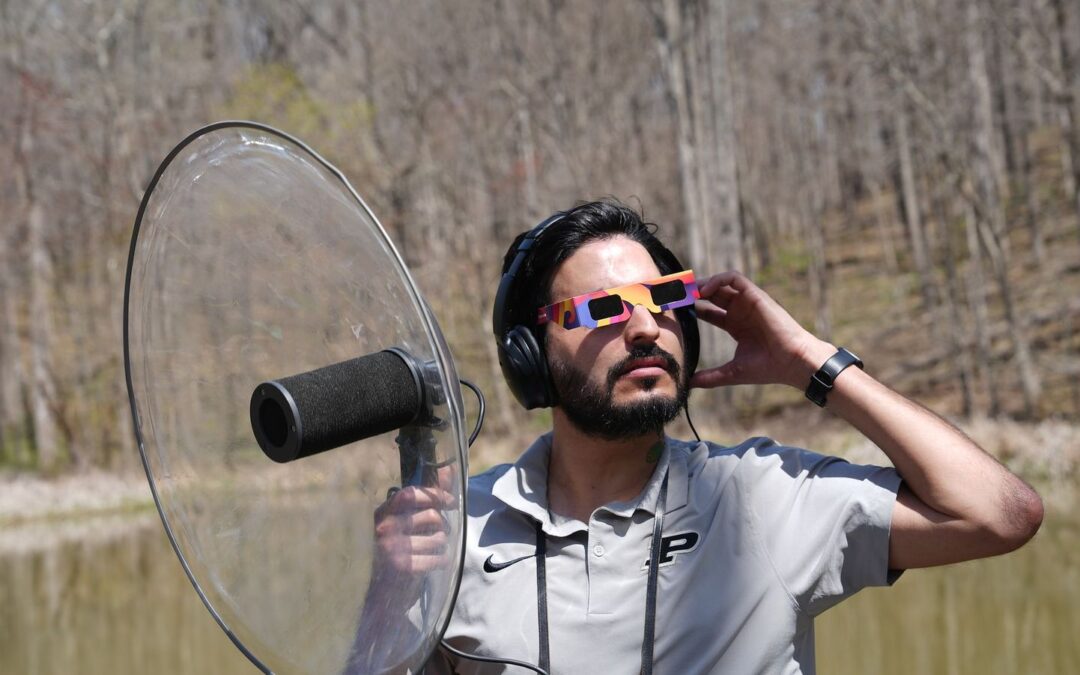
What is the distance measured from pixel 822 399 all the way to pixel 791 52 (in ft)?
90.5

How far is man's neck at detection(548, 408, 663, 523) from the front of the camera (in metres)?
1.96

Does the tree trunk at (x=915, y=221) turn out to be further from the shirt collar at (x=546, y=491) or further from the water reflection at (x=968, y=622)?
the shirt collar at (x=546, y=491)

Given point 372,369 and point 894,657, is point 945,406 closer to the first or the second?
point 894,657

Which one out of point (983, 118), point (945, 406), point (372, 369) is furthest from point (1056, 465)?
point (372, 369)

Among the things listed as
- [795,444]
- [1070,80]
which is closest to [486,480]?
[795,444]

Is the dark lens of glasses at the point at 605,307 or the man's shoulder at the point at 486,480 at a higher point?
the dark lens of glasses at the point at 605,307

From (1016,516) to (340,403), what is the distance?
3.23 feet

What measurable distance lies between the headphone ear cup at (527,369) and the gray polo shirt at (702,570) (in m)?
0.20

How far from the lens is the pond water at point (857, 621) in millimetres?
5539

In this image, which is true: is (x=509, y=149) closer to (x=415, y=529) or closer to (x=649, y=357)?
(x=649, y=357)

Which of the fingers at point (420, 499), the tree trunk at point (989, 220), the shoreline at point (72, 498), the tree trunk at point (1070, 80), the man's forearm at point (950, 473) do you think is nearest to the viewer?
the fingers at point (420, 499)

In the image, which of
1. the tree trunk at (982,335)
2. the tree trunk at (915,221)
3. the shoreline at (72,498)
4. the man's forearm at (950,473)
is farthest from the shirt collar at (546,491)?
the tree trunk at (915,221)

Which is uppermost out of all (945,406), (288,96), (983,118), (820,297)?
(288,96)

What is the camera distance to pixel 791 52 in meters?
27.9
